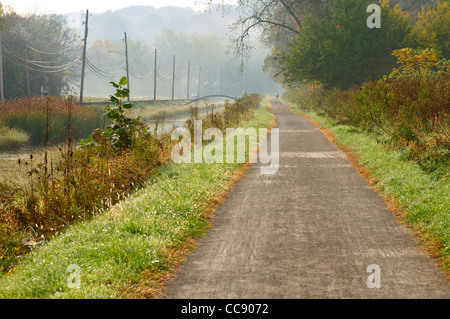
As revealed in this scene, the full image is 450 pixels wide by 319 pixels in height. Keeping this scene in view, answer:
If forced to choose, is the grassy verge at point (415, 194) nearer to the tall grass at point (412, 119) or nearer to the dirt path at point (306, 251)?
the dirt path at point (306, 251)

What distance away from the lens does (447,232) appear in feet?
19.8

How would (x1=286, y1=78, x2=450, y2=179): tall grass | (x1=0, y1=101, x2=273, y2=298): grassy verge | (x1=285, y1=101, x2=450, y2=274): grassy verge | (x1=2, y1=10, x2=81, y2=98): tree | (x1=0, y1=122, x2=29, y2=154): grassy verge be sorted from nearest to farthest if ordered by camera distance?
(x1=0, y1=101, x2=273, y2=298): grassy verge → (x1=285, y1=101, x2=450, y2=274): grassy verge → (x1=286, y1=78, x2=450, y2=179): tall grass → (x1=0, y1=122, x2=29, y2=154): grassy verge → (x1=2, y1=10, x2=81, y2=98): tree

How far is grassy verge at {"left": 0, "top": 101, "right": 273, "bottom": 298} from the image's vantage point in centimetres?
471

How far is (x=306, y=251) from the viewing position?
5.92 metres

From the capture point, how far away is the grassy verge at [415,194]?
614 cm

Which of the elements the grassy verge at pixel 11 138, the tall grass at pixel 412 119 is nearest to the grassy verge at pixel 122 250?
the tall grass at pixel 412 119

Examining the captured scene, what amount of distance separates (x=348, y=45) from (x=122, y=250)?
1072 inches

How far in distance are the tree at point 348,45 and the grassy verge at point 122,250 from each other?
2404cm

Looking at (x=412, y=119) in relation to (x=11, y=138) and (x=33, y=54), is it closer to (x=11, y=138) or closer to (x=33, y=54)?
(x=11, y=138)

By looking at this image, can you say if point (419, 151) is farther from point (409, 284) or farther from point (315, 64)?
point (315, 64)

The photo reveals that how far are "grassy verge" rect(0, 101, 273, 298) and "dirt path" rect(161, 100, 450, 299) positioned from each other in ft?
0.90

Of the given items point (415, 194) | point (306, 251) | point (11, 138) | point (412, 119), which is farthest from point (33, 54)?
point (306, 251)

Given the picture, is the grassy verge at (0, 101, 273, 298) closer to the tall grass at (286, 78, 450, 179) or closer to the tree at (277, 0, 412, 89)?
the tall grass at (286, 78, 450, 179)

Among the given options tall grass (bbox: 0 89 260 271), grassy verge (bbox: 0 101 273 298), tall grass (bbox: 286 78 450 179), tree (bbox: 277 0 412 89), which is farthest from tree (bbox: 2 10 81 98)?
grassy verge (bbox: 0 101 273 298)
